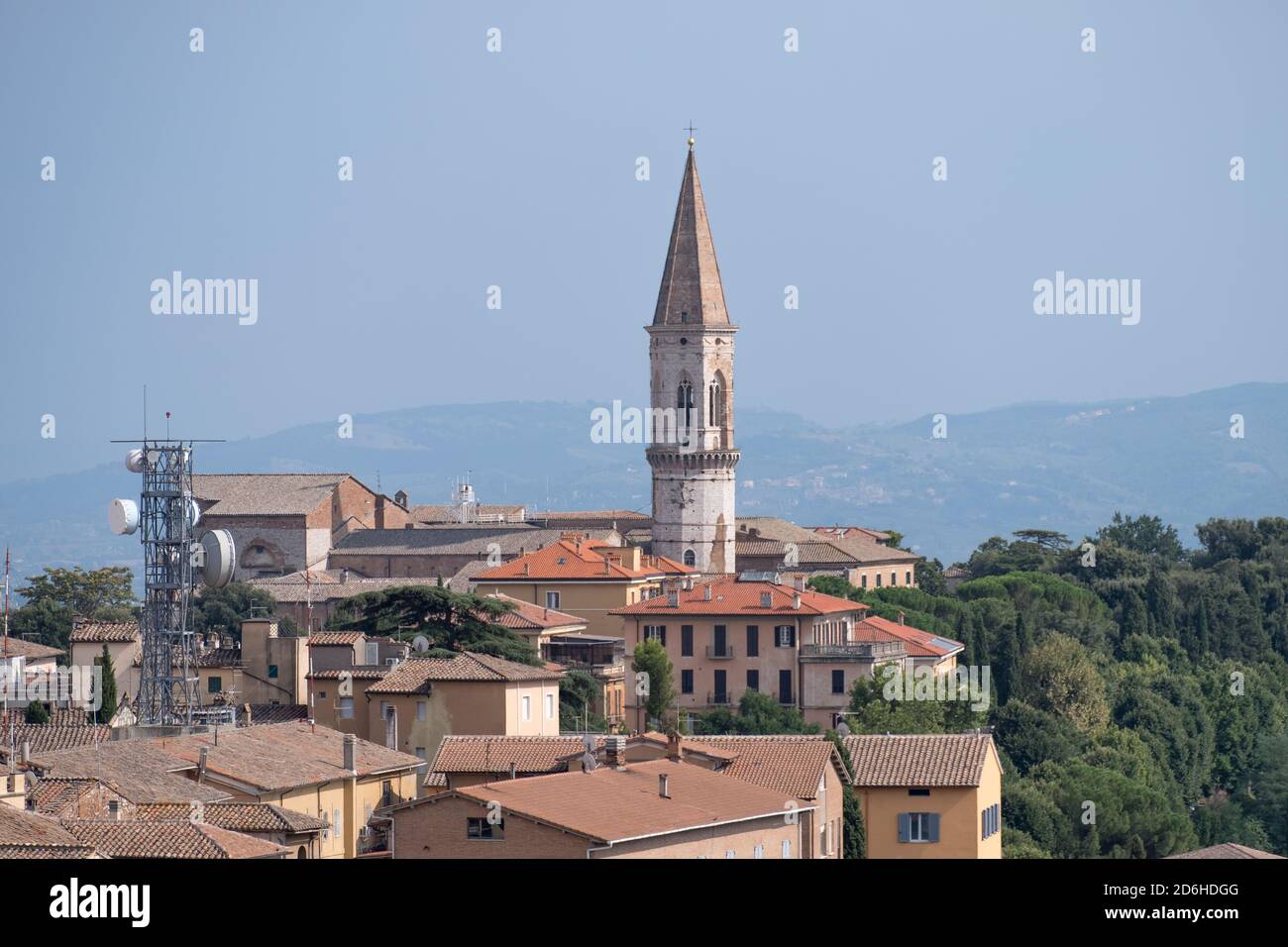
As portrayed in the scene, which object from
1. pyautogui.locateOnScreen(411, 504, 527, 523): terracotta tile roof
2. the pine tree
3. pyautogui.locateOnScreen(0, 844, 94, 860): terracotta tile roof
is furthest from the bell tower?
pyautogui.locateOnScreen(0, 844, 94, 860): terracotta tile roof

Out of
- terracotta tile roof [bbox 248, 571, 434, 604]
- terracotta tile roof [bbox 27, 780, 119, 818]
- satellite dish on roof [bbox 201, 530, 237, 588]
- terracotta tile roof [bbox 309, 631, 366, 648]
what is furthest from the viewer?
terracotta tile roof [bbox 248, 571, 434, 604]

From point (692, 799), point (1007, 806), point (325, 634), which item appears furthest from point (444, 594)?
point (692, 799)

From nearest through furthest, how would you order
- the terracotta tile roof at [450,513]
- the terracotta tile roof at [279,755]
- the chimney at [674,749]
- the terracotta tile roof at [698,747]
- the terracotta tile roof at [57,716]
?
the terracotta tile roof at [279,755]
the chimney at [674,749]
the terracotta tile roof at [698,747]
the terracotta tile roof at [57,716]
the terracotta tile roof at [450,513]

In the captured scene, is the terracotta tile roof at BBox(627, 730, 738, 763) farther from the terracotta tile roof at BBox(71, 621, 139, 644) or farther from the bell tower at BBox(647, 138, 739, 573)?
the bell tower at BBox(647, 138, 739, 573)

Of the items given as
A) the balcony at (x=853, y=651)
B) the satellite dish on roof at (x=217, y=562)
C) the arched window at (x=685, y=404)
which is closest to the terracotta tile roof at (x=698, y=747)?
the satellite dish on roof at (x=217, y=562)

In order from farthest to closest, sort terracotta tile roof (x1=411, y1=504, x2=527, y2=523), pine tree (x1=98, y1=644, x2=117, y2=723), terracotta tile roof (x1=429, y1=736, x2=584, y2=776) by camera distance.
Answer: terracotta tile roof (x1=411, y1=504, x2=527, y2=523) < pine tree (x1=98, y1=644, x2=117, y2=723) < terracotta tile roof (x1=429, y1=736, x2=584, y2=776)

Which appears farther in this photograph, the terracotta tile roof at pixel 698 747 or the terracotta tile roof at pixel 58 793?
the terracotta tile roof at pixel 698 747

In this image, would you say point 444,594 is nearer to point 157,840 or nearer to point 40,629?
point 40,629

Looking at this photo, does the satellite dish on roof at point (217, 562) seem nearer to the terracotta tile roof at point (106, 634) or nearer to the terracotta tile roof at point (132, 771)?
the terracotta tile roof at point (106, 634)
